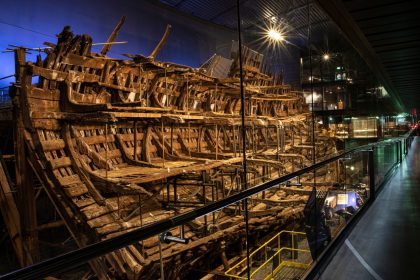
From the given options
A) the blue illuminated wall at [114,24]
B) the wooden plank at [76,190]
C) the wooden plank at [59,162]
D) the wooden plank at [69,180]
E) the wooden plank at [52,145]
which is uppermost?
the blue illuminated wall at [114,24]

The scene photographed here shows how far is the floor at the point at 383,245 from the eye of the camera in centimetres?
268

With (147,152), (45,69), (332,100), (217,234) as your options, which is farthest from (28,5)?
(332,100)

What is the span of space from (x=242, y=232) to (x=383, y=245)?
348 cm

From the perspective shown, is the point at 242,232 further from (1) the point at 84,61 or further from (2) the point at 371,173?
(1) the point at 84,61

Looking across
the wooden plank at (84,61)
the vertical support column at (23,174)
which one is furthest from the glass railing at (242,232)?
the wooden plank at (84,61)

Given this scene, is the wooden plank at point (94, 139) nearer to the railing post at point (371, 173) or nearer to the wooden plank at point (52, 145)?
the wooden plank at point (52, 145)

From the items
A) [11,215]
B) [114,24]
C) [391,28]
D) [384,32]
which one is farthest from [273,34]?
[11,215]

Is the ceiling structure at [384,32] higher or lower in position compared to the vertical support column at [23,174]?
higher

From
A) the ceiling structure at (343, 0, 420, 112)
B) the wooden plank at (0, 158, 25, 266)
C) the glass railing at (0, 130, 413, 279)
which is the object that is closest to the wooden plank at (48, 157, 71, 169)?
the wooden plank at (0, 158, 25, 266)

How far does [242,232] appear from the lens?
6484 mm

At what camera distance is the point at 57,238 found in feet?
25.5

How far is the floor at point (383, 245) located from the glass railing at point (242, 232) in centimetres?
17

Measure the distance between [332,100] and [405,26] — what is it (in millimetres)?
17406

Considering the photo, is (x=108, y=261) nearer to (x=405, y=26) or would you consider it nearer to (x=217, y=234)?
(x=217, y=234)
